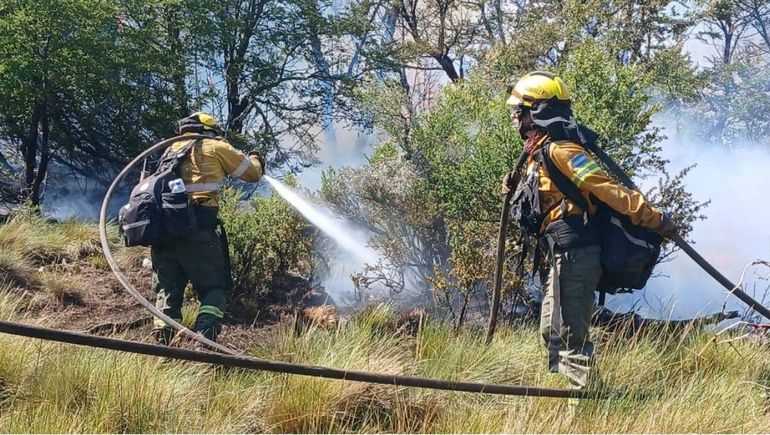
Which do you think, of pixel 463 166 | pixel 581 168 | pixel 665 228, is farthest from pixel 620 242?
pixel 463 166

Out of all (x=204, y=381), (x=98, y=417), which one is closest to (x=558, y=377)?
(x=204, y=381)

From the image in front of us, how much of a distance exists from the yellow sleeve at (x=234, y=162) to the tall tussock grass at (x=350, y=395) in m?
1.40

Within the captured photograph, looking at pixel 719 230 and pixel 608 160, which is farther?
pixel 719 230

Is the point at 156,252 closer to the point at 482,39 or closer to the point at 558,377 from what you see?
the point at 558,377

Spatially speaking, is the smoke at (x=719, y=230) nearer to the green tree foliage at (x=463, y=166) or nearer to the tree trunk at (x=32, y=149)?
the green tree foliage at (x=463, y=166)

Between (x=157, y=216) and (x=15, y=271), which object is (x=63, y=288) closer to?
(x=15, y=271)

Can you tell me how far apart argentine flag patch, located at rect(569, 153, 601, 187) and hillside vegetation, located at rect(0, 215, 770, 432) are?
1063 mm

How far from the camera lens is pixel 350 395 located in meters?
3.38

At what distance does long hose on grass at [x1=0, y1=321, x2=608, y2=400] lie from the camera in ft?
8.47

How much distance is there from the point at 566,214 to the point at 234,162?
7.73ft

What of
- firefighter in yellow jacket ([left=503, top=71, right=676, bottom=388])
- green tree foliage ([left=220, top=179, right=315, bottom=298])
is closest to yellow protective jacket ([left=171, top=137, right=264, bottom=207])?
green tree foliage ([left=220, top=179, right=315, bottom=298])

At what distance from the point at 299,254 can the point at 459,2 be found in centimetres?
814

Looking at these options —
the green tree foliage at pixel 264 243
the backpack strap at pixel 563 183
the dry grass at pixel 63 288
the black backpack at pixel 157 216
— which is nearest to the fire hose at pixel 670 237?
the backpack strap at pixel 563 183

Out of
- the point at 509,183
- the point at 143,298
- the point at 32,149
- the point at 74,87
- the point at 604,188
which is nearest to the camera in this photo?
the point at 604,188
